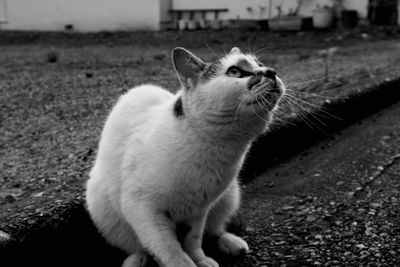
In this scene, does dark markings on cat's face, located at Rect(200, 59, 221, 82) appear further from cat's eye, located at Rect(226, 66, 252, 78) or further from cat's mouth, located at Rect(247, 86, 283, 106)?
cat's mouth, located at Rect(247, 86, 283, 106)

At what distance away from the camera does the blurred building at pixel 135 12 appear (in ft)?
45.6

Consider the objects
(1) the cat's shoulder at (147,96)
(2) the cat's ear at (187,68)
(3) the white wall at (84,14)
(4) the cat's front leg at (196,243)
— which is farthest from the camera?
(3) the white wall at (84,14)

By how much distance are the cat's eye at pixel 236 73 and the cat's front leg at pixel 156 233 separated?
671 mm

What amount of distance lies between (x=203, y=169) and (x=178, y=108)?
0.32 m

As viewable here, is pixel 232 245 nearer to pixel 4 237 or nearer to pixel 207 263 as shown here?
pixel 207 263

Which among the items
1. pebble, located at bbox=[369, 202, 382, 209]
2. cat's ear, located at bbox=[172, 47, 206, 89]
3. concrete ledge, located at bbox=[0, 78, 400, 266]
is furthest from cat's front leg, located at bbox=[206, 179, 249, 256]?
pebble, located at bbox=[369, 202, 382, 209]

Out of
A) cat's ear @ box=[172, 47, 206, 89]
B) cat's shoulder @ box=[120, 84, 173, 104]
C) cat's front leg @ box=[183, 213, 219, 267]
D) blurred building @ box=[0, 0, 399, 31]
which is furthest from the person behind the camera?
blurred building @ box=[0, 0, 399, 31]

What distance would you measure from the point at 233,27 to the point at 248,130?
12076mm

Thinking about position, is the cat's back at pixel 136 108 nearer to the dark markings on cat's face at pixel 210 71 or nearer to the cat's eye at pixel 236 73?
the dark markings on cat's face at pixel 210 71

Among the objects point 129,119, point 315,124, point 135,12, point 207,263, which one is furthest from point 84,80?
point 135,12

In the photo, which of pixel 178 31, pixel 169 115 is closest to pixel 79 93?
pixel 169 115

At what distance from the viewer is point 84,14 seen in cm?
1548

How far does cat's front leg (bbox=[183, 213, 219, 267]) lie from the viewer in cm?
251

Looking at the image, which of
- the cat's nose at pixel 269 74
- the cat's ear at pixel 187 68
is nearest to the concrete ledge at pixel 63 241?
the cat's ear at pixel 187 68
